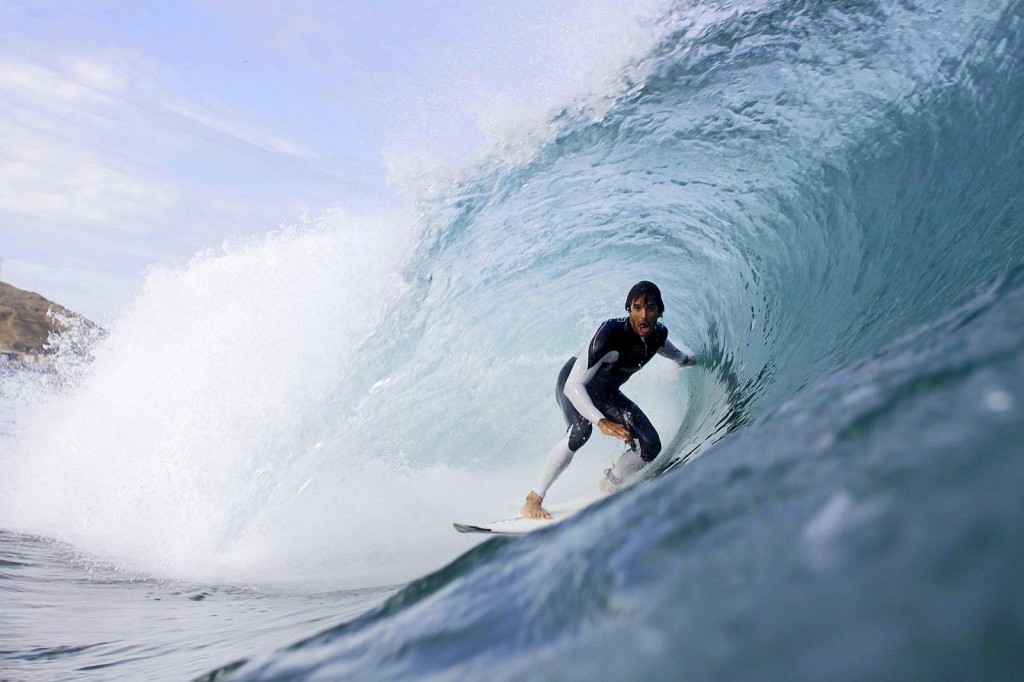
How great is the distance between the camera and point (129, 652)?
10.9 ft

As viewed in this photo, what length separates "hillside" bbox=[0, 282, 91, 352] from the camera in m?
56.9

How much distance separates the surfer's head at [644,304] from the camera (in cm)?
516

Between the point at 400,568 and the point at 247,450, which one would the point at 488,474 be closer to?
the point at 247,450

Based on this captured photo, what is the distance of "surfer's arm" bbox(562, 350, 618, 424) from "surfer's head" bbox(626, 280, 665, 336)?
1.15ft

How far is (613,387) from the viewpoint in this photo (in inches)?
224

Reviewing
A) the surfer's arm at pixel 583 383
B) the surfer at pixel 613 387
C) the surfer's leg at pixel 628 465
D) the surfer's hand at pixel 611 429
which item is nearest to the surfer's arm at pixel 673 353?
the surfer at pixel 613 387

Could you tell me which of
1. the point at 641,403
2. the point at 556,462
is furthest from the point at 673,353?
the point at 641,403

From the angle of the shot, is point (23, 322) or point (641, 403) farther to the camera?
point (23, 322)

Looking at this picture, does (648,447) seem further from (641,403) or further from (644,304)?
(641,403)

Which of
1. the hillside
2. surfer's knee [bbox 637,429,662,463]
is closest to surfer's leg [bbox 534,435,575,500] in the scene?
surfer's knee [bbox 637,429,662,463]

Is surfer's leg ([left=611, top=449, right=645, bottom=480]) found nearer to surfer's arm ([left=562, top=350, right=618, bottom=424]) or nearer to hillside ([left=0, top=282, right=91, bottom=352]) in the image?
surfer's arm ([left=562, top=350, right=618, bottom=424])

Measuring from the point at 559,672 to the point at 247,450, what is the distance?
21.4 ft

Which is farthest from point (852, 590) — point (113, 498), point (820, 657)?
point (113, 498)

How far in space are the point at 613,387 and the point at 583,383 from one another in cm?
46
